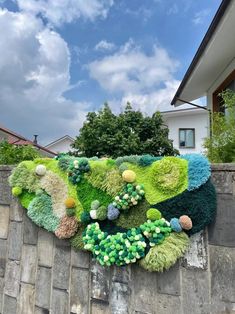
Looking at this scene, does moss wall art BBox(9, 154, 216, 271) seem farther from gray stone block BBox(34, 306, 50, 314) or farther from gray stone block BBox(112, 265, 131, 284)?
gray stone block BBox(34, 306, 50, 314)

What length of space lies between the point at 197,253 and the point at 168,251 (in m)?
0.15

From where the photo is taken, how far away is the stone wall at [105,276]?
134 centimetres

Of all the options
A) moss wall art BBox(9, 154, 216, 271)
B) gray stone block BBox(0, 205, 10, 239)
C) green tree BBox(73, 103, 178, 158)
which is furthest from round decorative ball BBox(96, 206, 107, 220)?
green tree BBox(73, 103, 178, 158)

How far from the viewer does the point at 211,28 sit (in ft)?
11.3

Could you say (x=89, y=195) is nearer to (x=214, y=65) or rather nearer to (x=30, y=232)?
(x=30, y=232)

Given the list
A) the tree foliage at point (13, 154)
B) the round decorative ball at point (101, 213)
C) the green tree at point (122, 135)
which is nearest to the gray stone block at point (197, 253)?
the round decorative ball at point (101, 213)

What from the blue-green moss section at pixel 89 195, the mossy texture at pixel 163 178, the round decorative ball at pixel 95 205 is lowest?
the round decorative ball at pixel 95 205

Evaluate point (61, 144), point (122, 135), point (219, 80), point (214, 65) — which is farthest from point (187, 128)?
point (61, 144)

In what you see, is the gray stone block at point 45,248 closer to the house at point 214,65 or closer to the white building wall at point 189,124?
the house at point 214,65

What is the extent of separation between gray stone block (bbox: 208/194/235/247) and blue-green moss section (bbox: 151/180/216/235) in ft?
0.10

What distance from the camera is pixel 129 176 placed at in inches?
58.9

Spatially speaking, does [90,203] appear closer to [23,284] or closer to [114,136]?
[23,284]

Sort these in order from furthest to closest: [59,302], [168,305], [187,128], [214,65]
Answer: [187,128] → [214,65] → [59,302] → [168,305]

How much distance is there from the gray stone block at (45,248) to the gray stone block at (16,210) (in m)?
0.23
